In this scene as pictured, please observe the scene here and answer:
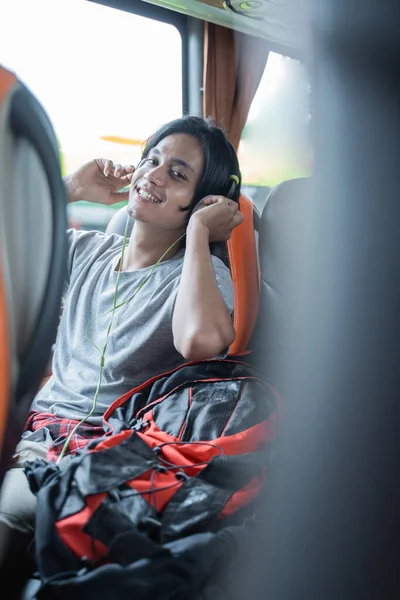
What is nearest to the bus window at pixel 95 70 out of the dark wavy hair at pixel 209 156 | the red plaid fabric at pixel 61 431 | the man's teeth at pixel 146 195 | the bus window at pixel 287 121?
the dark wavy hair at pixel 209 156

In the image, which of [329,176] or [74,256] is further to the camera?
[74,256]

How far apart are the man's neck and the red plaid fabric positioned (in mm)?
351

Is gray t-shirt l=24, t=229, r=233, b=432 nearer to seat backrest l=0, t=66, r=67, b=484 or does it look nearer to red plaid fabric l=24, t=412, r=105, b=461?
red plaid fabric l=24, t=412, r=105, b=461

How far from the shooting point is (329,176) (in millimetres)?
390

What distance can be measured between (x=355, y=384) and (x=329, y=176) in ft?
0.50

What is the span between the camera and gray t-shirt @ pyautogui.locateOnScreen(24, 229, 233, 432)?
1022mm

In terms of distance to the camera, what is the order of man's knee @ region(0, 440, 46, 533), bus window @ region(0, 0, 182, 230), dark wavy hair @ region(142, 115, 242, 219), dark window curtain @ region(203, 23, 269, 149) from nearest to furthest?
man's knee @ region(0, 440, 46, 533)
dark wavy hair @ region(142, 115, 242, 219)
bus window @ region(0, 0, 182, 230)
dark window curtain @ region(203, 23, 269, 149)

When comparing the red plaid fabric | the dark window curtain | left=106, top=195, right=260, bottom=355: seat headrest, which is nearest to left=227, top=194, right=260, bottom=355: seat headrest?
left=106, top=195, right=260, bottom=355: seat headrest

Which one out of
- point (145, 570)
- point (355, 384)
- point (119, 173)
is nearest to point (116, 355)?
point (119, 173)

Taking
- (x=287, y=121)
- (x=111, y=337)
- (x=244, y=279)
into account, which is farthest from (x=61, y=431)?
(x=287, y=121)

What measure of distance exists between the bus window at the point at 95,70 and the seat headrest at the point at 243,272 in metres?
0.31

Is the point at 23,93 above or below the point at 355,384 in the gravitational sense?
above

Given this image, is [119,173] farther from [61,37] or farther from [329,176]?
[329,176]

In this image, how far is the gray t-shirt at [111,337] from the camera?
3.35 feet
